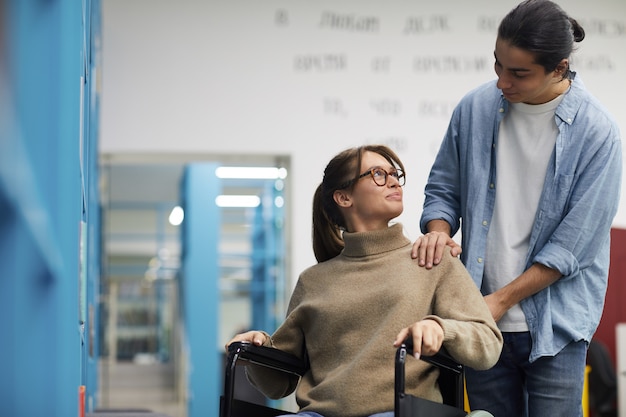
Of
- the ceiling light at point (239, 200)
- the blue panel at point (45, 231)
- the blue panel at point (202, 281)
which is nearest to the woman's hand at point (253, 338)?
the blue panel at point (45, 231)

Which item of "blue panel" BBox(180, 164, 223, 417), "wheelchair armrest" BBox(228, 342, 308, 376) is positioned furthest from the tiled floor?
"wheelchair armrest" BBox(228, 342, 308, 376)

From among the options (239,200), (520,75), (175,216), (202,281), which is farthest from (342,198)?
(175,216)

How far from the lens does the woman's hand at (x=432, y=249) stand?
6.22ft

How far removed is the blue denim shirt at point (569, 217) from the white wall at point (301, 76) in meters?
2.76

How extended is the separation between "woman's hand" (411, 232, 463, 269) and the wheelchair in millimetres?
221

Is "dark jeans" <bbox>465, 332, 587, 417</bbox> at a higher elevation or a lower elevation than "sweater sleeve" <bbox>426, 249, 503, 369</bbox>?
lower

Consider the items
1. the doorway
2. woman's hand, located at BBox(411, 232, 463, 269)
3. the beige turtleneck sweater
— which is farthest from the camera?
the doorway

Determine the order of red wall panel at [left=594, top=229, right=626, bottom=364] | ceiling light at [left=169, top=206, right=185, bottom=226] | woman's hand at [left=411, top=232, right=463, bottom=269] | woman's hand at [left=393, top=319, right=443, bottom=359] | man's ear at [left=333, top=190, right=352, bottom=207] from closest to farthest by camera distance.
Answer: woman's hand at [left=393, top=319, right=443, bottom=359] < woman's hand at [left=411, top=232, right=463, bottom=269] < man's ear at [left=333, top=190, right=352, bottom=207] < red wall panel at [left=594, top=229, right=626, bottom=364] < ceiling light at [left=169, top=206, right=185, bottom=226]

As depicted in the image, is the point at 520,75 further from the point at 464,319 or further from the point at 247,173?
the point at 247,173

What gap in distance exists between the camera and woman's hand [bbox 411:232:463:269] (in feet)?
6.22

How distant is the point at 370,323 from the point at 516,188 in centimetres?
44

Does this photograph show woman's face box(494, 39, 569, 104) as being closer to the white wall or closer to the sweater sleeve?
the sweater sleeve

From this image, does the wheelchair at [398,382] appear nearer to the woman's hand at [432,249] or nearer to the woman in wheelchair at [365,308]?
the woman in wheelchair at [365,308]

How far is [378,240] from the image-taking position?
1989 millimetres
